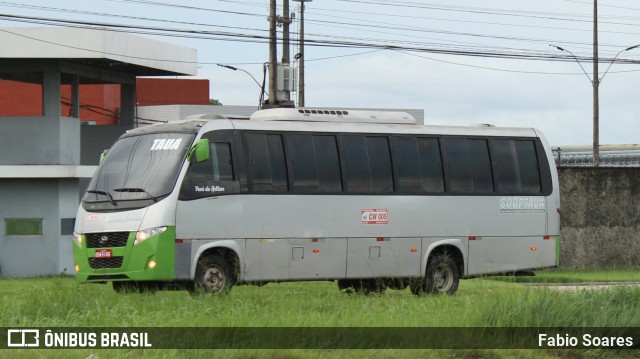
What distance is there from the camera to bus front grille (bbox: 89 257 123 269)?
57.3 feet

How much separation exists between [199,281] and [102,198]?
6.60 ft

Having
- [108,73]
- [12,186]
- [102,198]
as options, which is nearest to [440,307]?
[102,198]

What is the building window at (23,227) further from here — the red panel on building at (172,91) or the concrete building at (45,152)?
the red panel on building at (172,91)

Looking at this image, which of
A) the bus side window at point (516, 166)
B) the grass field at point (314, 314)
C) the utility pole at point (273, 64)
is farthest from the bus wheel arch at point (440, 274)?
the utility pole at point (273, 64)

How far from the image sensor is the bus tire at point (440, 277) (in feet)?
68.2

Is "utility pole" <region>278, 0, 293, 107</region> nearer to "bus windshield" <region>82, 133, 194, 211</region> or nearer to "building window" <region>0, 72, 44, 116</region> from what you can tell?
"bus windshield" <region>82, 133, 194, 211</region>

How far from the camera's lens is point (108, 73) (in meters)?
40.9

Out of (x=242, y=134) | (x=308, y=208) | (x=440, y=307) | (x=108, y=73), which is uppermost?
(x=108, y=73)

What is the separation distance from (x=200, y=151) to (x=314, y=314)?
5613 mm

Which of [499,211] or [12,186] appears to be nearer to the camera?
[499,211]

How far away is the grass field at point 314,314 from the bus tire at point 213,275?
7.56 ft

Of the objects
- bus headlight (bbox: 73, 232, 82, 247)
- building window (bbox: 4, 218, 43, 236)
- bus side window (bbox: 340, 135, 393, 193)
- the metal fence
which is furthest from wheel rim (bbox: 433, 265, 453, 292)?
the metal fence

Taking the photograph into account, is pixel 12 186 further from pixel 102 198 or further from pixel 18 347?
pixel 18 347

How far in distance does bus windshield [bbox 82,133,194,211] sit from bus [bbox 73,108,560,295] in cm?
2
